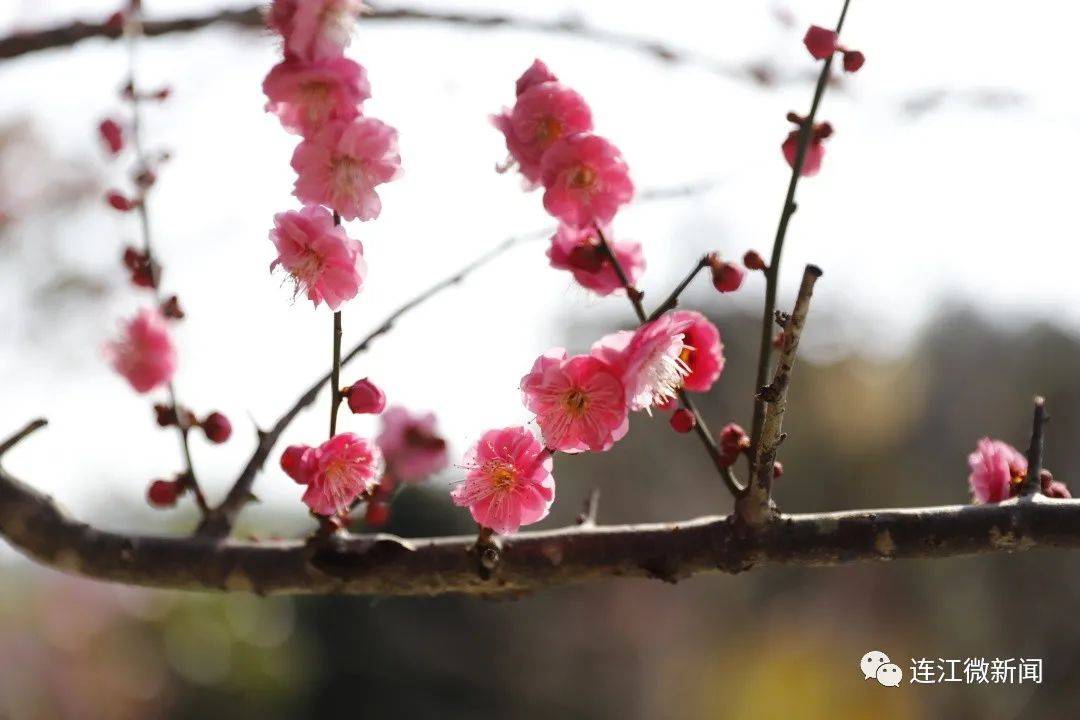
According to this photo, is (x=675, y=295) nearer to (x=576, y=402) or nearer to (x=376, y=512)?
(x=576, y=402)

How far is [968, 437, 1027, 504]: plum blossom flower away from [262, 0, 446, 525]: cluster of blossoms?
22.7 inches

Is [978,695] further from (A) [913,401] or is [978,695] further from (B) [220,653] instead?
(B) [220,653]

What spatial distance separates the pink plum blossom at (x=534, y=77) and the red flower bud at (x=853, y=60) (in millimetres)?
274

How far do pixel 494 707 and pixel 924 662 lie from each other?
6.80 metres

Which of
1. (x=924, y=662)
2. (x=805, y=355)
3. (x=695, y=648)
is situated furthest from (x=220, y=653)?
(x=924, y=662)

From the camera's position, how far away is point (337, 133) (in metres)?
0.79


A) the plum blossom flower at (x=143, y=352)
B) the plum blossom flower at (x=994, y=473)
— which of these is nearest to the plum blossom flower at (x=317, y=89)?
the plum blossom flower at (x=143, y=352)

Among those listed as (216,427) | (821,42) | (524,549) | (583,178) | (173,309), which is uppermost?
(821,42)

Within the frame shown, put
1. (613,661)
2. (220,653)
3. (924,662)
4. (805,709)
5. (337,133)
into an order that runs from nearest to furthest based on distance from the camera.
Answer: (337,133)
(924,662)
(805,709)
(613,661)
(220,653)

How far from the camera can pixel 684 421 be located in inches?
33.7

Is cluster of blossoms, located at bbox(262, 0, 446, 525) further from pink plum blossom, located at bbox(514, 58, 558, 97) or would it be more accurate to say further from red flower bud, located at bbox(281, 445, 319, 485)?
pink plum blossom, located at bbox(514, 58, 558, 97)

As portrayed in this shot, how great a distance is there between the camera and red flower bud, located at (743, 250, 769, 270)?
2.73ft

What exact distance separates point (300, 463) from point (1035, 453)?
65 cm

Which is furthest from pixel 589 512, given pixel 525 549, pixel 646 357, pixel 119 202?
pixel 119 202
